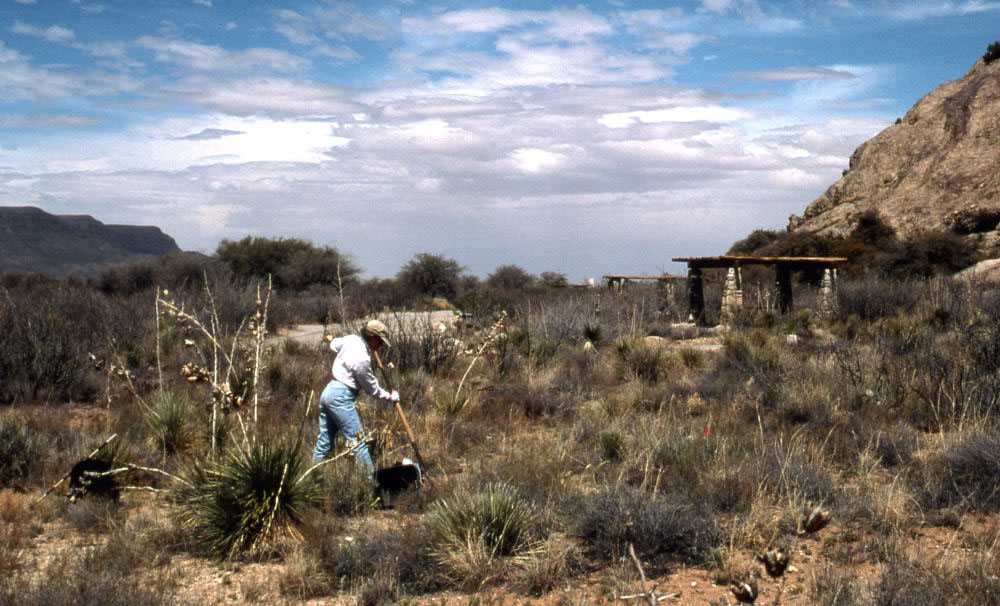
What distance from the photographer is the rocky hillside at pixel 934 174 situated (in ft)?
93.6

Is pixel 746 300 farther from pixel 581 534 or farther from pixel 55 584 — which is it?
pixel 55 584

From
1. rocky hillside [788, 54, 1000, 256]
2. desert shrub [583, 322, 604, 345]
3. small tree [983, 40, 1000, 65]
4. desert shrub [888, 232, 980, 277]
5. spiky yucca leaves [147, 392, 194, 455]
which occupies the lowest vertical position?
spiky yucca leaves [147, 392, 194, 455]

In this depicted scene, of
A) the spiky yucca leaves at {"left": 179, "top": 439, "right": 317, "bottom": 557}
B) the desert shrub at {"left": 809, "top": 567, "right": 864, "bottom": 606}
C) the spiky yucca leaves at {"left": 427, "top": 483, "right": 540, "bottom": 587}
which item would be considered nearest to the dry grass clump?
the spiky yucca leaves at {"left": 179, "top": 439, "right": 317, "bottom": 557}

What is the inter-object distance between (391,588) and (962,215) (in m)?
30.1

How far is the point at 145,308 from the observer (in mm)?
17391

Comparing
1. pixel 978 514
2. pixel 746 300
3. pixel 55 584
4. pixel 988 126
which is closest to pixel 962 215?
pixel 988 126

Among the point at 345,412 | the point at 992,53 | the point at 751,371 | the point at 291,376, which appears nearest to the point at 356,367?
the point at 345,412

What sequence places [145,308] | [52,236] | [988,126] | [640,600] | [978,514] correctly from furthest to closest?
1. [52,236]
2. [988,126]
3. [145,308]
4. [978,514]
5. [640,600]

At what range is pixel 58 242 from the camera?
95.1 metres

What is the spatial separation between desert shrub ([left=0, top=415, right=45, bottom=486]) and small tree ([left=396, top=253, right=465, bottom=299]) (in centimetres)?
3147

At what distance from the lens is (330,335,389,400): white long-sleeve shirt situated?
631cm

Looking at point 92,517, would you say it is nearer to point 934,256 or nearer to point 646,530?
point 646,530

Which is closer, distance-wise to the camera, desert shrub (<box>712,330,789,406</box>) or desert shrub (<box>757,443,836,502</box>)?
desert shrub (<box>757,443,836,502</box>)

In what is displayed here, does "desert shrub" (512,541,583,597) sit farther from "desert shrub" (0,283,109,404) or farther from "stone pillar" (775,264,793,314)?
"stone pillar" (775,264,793,314)
